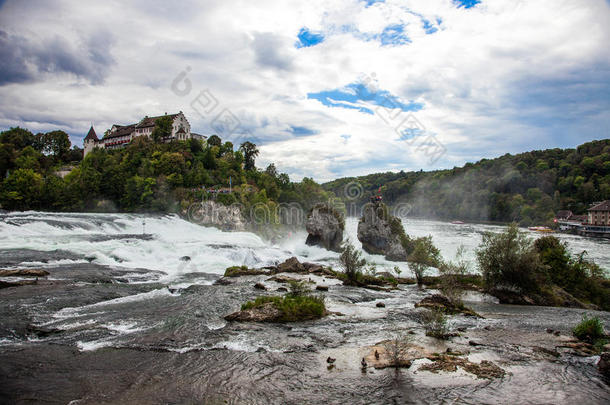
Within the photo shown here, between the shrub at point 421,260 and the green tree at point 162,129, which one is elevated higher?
the green tree at point 162,129

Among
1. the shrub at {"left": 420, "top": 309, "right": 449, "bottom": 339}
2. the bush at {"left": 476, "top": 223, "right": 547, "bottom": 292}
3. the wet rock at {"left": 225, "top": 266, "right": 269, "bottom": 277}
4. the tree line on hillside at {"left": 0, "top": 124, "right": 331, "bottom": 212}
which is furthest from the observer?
the tree line on hillside at {"left": 0, "top": 124, "right": 331, "bottom": 212}

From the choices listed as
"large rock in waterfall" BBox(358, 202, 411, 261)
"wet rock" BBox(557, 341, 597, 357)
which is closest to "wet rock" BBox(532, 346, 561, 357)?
"wet rock" BBox(557, 341, 597, 357)

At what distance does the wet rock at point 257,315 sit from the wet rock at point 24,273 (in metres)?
14.0

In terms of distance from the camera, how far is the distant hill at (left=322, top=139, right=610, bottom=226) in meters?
108

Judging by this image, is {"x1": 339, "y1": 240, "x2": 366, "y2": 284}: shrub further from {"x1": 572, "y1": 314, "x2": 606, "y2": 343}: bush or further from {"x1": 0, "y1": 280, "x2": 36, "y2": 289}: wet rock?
{"x1": 0, "y1": 280, "x2": 36, "y2": 289}: wet rock

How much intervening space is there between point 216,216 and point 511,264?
52.3 metres

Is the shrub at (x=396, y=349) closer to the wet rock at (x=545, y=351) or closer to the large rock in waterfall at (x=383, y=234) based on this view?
the wet rock at (x=545, y=351)

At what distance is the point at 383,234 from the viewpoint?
48.8 m

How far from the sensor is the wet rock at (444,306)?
62.1 feet

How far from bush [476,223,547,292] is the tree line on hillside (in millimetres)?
51868

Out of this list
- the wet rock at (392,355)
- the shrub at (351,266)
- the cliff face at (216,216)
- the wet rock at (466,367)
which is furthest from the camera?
the cliff face at (216,216)

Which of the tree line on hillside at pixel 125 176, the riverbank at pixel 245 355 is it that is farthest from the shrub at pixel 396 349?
the tree line on hillside at pixel 125 176

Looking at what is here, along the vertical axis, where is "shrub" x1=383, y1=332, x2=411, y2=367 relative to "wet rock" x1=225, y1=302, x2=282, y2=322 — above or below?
above

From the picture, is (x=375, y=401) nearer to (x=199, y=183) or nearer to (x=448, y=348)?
(x=448, y=348)
